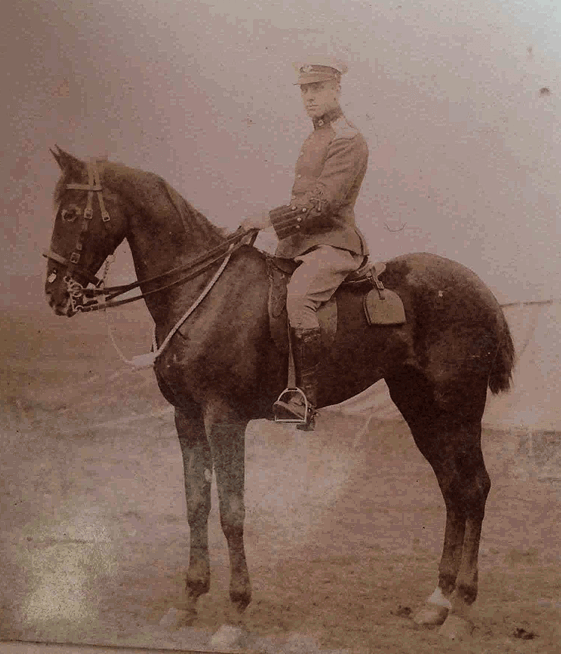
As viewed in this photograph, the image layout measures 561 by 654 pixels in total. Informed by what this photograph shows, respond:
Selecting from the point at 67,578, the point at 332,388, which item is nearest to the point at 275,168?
the point at 332,388

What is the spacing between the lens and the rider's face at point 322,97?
149 inches

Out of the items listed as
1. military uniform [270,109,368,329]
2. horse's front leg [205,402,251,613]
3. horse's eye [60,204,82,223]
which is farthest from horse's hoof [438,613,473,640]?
horse's eye [60,204,82,223]

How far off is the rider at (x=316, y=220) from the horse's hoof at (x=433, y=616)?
926 mm

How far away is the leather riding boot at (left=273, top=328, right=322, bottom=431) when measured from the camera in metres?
3.54

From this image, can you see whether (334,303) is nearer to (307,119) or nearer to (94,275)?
(307,119)

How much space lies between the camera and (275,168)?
386cm

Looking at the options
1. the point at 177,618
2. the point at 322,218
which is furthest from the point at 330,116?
the point at 177,618

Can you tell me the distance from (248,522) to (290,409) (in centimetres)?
61

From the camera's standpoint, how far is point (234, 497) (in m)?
3.80

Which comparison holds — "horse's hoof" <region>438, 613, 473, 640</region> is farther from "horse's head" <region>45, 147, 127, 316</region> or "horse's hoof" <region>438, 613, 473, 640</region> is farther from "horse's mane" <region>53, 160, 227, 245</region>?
"horse's head" <region>45, 147, 127, 316</region>

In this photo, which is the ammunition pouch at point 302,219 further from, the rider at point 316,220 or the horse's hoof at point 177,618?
the horse's hoof at point 177,618

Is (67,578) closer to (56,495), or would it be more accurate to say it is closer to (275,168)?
(56,495)

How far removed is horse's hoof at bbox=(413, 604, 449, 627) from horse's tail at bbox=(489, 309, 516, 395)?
943mm

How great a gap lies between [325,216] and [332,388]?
72 centimetres
